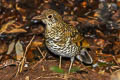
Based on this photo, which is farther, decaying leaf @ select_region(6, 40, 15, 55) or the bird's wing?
decaying leaf @ select_region(6, 40, 15, 55)

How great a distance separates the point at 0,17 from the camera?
269 inches

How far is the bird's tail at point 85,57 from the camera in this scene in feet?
17.8

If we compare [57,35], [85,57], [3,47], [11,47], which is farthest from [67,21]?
[57,35]

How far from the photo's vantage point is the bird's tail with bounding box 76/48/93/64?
5.41 m

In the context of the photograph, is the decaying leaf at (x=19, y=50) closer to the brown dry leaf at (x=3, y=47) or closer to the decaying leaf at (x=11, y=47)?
the decaying leaf at (x=11, y=47)

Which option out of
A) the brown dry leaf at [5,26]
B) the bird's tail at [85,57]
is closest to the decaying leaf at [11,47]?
the brown dry leaf at [5,26]

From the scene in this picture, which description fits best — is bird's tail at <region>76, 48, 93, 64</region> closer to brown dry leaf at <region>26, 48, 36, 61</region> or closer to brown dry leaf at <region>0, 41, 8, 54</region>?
brown dry leaf at <region>26, 48, 36, 61</region>

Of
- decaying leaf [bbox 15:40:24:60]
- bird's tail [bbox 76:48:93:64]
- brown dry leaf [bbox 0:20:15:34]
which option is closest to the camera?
bird's tail [bbox 76:48:93:64]

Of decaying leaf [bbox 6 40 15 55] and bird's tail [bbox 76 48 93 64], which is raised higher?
decaying leaf [bbox 6 40 15 55]

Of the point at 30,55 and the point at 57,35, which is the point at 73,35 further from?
the point at 30,55

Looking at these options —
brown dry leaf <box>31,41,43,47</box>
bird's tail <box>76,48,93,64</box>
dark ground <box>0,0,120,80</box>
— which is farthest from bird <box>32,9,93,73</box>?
brown dry leaf <box>31,41,43,47</box>

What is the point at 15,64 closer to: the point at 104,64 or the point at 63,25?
the point at 63,25

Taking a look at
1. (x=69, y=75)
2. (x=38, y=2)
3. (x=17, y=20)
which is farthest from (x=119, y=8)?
(x=69, y=75)

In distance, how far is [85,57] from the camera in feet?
18.0
